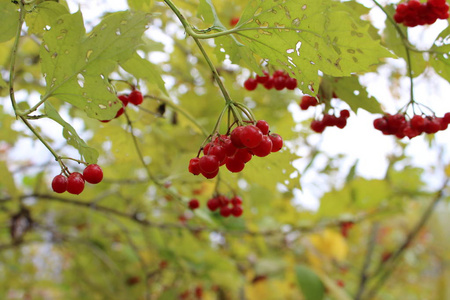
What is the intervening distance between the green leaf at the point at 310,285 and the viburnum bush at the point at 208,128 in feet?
0.04

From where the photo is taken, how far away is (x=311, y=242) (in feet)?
A: 9.98

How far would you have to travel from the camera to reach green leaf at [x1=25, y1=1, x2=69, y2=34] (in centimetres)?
75

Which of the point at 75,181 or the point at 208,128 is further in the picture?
the point at 208,128

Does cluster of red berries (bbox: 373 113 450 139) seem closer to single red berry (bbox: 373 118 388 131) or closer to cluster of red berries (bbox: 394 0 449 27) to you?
single red berry (bbox: 373 118 388 131)

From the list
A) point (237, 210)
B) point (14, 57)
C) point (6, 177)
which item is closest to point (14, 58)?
point (14, 57)

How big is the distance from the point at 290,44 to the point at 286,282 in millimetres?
2445

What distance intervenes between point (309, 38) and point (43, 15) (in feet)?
1.94

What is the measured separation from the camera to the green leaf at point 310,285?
2.00m

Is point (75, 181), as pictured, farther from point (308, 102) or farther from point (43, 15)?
point (308, 102)

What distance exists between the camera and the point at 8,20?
0.80 metres

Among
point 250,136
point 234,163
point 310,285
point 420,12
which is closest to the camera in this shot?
point 250,136

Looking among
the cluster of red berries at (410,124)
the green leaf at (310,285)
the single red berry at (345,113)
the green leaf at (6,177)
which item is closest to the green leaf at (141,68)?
the single red berry at (345,113)

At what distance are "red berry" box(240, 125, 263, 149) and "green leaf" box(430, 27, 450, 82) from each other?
60cm

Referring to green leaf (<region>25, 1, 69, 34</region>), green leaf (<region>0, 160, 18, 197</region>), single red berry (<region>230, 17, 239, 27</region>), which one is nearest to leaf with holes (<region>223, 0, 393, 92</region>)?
green leaf (<region>25, 1, 69, 34</region>)
